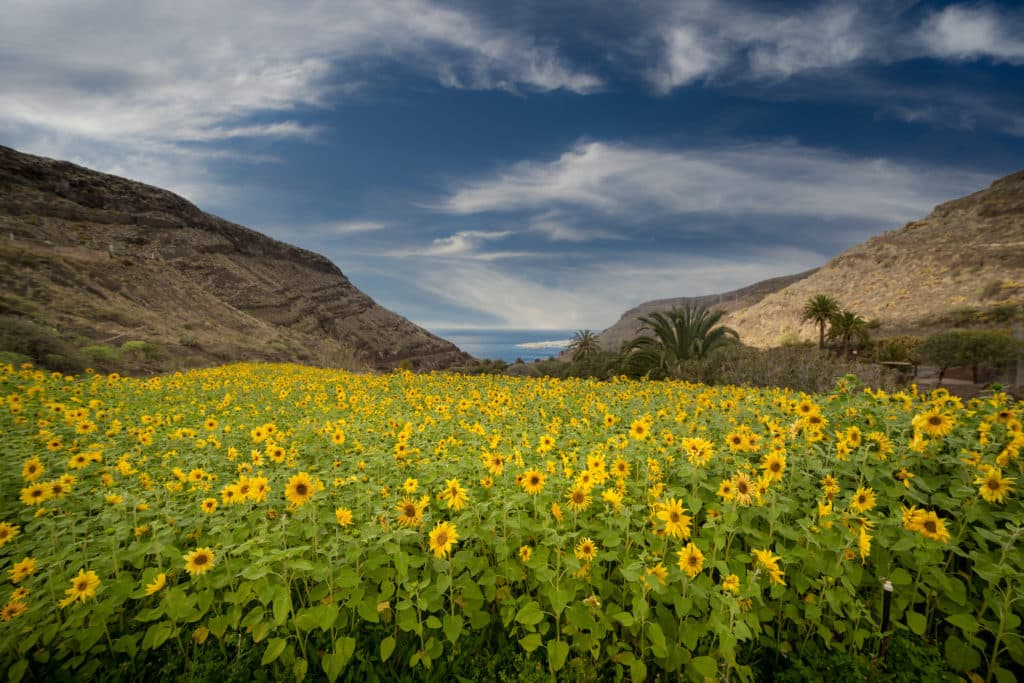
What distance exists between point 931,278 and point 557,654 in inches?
3224

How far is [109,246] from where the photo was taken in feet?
129

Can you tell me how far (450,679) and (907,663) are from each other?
2.38 metres

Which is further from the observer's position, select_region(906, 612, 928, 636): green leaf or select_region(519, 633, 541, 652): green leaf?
select_region(906, 612, 928, 636): green leaf

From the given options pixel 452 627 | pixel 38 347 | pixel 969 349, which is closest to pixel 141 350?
pixel 38 347

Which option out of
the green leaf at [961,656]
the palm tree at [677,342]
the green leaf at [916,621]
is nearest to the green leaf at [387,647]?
the green leaf at [916,621]

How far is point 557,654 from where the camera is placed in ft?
7.60

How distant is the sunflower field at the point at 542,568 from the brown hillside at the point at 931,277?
207ft

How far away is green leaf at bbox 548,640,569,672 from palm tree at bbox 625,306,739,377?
1377 cm

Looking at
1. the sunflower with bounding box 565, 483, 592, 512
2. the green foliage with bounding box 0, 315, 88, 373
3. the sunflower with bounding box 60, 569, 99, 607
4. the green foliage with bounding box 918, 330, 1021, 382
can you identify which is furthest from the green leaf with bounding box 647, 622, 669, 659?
the green foliage with bounding box 918, 330, 1021, 382

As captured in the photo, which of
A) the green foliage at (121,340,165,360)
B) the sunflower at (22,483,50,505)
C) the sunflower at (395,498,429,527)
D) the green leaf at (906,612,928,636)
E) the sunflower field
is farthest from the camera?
the green foliage at (121,340,165,360)

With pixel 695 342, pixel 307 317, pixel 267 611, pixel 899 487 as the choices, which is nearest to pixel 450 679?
pixel 267 611

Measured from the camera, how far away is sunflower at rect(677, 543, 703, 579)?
2.26 metres

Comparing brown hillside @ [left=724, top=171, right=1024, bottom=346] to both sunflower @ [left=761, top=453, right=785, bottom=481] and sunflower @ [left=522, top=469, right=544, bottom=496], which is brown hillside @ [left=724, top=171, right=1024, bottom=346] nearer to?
sunflower @ [left=761, top=453, right=785, bottom=481]

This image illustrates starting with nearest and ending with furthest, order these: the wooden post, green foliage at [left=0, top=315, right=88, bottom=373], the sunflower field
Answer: the sunflower field → green foliage at [left=0, top=315, right=88, bottom=373] → the wooden post
